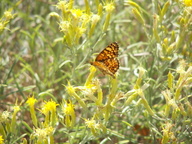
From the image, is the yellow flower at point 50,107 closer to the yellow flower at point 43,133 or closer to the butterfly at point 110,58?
the yellow flower at point 43,133

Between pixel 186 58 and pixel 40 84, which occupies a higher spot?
pixel 186 58

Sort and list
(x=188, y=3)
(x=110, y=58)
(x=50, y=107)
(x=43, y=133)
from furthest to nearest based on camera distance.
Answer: (x=188, y=3) < (x=110, y=58) < (x=50, y=107) < (x=43, y=133)

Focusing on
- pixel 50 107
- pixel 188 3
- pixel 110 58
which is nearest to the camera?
pixel 50 107

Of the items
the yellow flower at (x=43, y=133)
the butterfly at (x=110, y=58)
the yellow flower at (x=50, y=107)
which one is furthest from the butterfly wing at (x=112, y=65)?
the yellow flower at (x=43, y=133)

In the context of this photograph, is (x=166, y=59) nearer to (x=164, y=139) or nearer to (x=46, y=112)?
(x=164, y=139)

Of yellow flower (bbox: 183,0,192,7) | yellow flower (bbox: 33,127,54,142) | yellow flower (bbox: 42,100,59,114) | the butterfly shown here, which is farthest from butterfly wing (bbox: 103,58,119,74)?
yellow flower (bbox: 183,0,192,7)

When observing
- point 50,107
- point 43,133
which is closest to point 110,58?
point 50,107

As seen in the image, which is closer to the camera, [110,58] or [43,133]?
[43,133]

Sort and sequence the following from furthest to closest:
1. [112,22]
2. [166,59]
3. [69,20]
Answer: [112,22] < [166,59] < [69,20]

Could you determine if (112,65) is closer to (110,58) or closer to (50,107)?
(110,58)

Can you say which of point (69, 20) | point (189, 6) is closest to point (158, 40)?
point (189, 6)

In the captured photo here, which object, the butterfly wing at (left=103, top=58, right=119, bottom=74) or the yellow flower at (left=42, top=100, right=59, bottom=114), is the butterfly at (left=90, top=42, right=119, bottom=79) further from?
the yellow flower at (left=42, top=100, right=59, bottom=114)
